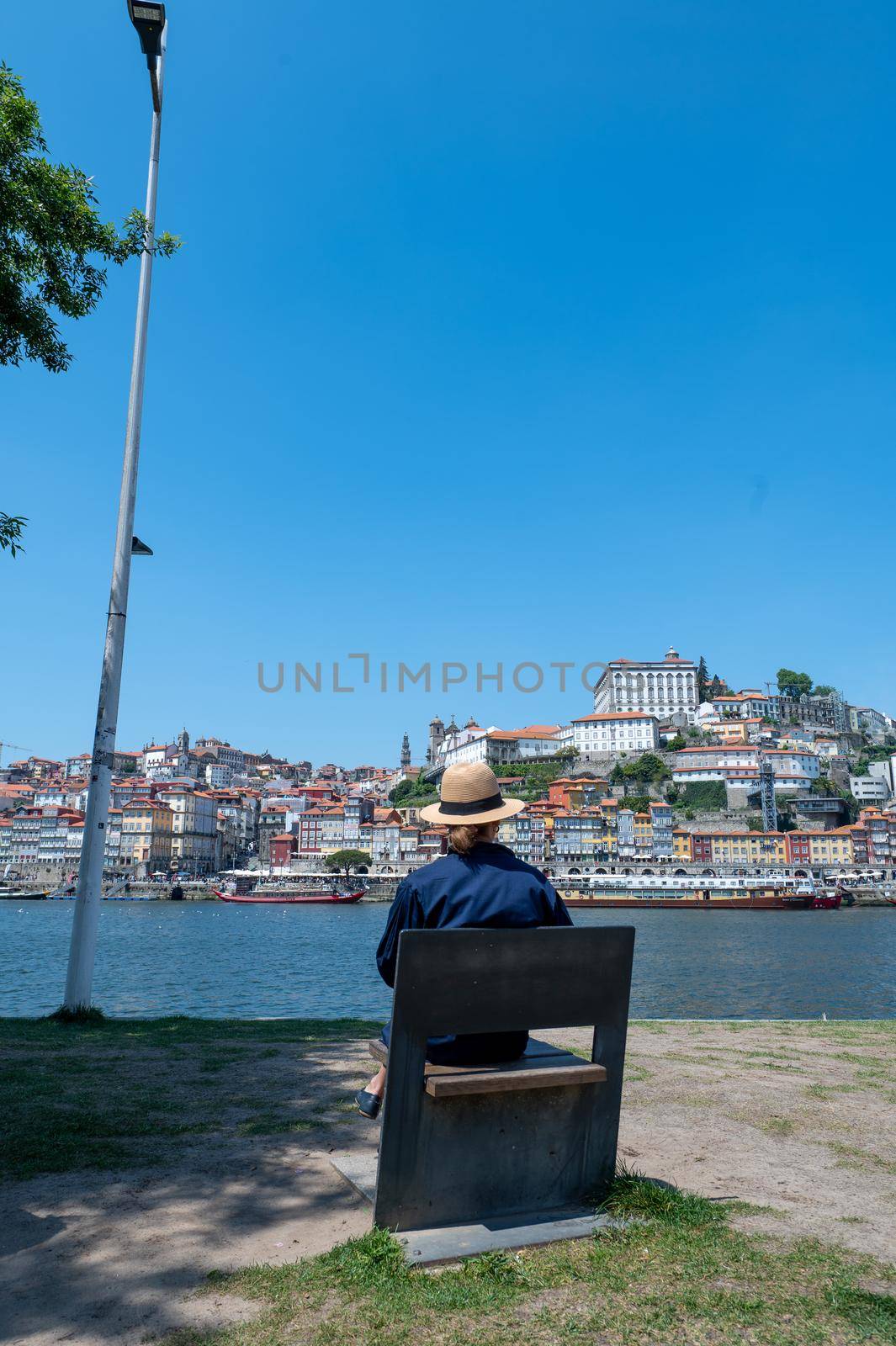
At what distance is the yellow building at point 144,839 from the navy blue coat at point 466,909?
3838 inches

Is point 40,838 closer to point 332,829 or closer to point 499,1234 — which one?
point 332,829

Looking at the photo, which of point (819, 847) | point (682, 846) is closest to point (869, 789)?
point (819, 847)

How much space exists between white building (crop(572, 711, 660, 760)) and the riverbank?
10495 cm

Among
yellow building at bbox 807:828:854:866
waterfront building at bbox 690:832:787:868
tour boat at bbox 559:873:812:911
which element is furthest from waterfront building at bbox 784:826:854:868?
tour boat at bbox 559:873:812:911

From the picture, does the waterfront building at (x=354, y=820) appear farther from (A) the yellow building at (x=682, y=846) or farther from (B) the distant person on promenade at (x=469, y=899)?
(B) the distant person on promenade at (x=469, y=899)

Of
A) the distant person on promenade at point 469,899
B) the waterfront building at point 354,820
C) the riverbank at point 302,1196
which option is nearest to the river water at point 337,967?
the riverbank at point 302,1196

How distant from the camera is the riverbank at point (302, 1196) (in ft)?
6.69

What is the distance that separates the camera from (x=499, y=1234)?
2.43 meters

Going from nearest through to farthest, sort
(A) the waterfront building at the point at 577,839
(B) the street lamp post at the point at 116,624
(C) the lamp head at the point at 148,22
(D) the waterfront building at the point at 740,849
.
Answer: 1. (B) the street lamp post at the point at 116,624
2. (C) the lamp head at the point at 148,22
3. (D) the waterfront building at the point at 740,849
4. (A) the waterfront building at the point at 577,839

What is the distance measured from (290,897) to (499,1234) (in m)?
80.4

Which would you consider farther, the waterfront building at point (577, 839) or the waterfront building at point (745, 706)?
the waterfront building at point (745, 706)

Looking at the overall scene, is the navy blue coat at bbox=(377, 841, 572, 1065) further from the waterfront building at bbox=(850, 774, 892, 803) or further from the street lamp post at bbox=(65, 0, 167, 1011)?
the waterfront building at bbox=(850, 774, 892, 803)

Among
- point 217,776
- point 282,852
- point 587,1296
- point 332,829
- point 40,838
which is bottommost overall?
point 282,852

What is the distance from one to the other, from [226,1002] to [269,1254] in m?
16.0
